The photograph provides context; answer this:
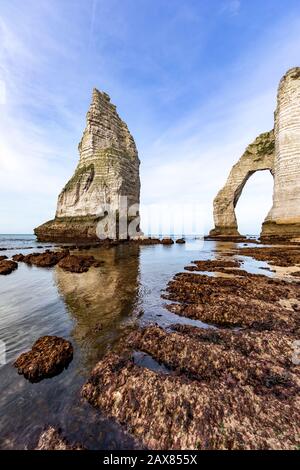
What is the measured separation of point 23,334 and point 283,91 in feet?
149

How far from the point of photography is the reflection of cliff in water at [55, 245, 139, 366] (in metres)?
4.58

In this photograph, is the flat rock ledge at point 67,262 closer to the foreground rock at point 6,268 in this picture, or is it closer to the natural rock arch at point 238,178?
the foreground rock at point 6,268

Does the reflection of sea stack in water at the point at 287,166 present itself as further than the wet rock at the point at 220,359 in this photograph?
Yes

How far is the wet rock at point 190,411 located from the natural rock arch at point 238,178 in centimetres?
5628

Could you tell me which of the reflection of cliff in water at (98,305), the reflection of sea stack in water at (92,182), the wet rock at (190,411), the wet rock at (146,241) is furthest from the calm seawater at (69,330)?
the reflection of sea stack in water at (92,182)

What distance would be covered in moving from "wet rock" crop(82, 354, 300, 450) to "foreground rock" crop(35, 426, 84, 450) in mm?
542

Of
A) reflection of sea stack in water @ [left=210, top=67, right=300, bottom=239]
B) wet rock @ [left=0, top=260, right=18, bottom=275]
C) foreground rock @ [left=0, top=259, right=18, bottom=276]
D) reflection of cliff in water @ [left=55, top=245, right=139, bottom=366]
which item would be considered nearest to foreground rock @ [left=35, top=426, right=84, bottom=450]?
reflection of cliff in water @ [left=55, top=245, right=139, bottom=366]

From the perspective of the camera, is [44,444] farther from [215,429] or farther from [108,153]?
[108,153]

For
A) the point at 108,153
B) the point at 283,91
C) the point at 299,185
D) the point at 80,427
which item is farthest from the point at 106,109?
the point at 80,427

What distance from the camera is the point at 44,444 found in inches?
90.0

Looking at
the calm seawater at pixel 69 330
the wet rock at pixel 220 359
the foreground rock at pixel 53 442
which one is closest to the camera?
the foreground rock at pixel 53 442

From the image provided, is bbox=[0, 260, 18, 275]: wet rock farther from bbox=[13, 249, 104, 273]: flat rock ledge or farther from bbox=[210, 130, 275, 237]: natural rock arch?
bbox=[210, 130, 275, 237]: natural rock arch

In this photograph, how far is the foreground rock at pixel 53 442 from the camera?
2.25 meters
